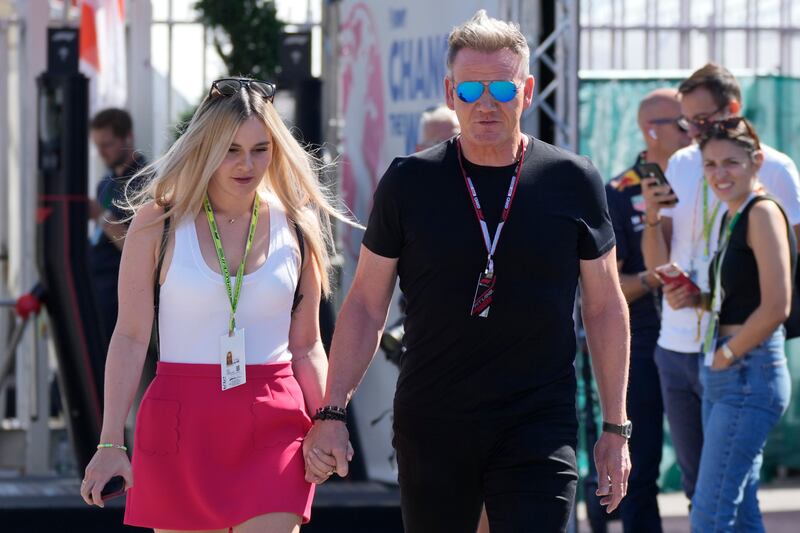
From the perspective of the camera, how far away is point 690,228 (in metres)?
5.75

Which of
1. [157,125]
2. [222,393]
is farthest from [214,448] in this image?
[157,125]

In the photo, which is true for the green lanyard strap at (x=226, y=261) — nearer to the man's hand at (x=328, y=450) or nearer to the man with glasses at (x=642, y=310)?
the man's hand at (x=328, y=450)

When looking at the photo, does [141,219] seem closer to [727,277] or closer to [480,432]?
[480,432]

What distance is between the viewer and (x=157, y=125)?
35.8 feet

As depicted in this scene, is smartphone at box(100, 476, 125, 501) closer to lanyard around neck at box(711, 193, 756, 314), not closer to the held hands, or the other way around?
the held hands

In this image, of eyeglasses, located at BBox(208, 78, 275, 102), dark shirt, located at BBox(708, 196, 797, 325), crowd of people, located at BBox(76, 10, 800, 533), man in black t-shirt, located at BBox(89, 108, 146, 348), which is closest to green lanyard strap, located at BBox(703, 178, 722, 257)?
dark shirt, located at BBox(708, 196, 797, 325)

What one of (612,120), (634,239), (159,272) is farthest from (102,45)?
(159,272)

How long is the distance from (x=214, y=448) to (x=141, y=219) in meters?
0.65

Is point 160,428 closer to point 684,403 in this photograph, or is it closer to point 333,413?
point 333,413

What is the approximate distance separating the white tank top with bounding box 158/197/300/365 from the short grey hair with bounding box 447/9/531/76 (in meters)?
0.77

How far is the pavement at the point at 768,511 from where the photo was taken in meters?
7.45

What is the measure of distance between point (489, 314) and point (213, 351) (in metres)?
0.75

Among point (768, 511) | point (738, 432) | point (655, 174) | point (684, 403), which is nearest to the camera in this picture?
point (738, 432)

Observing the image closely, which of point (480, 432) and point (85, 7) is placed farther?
point (85, 7)
